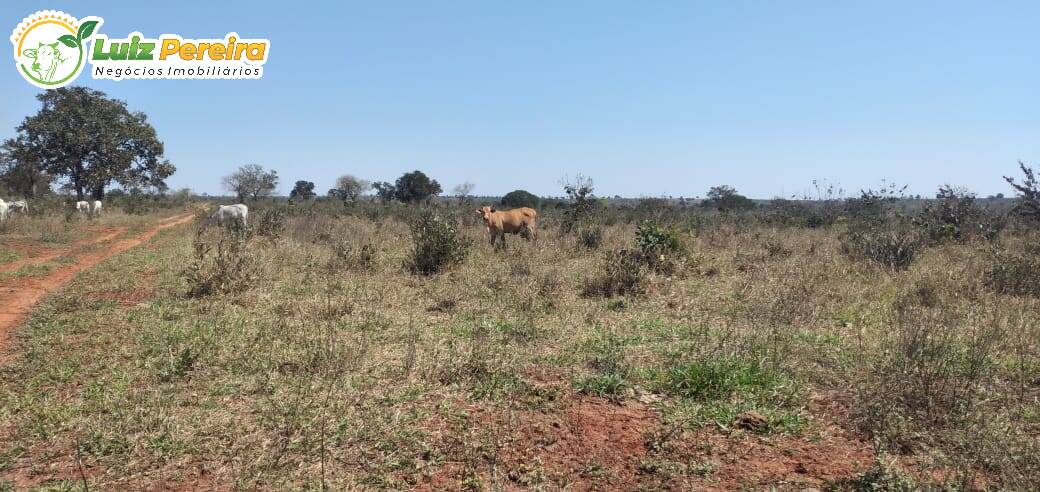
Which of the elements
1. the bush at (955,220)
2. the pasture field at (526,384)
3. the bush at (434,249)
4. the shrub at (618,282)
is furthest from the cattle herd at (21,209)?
the bush at (955,220)

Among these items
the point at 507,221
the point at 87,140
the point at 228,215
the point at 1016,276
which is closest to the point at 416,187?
the point at 87,140

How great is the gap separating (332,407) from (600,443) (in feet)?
5.99

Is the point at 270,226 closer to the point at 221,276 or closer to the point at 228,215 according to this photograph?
the point at 228,215

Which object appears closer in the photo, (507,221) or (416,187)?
(507,221)

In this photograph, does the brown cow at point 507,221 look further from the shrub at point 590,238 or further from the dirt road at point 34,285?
the dirt road at point 34,285

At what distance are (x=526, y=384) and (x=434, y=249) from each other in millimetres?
5457

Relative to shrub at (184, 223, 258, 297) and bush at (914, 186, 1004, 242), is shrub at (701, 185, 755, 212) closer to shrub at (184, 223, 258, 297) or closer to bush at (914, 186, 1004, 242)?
bush at (914, 186, 1004, 242)

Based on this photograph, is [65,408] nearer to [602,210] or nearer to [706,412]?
[706,412]

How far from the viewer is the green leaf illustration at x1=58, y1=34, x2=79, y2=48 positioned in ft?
36.0

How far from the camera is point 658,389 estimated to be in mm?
4199

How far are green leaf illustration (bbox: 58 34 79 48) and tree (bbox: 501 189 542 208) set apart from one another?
24.9m

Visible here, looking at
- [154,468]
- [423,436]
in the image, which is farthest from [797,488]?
[154,468]

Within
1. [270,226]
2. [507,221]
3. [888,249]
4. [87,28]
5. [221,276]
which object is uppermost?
[87,28]

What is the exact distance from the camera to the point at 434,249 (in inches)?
368
